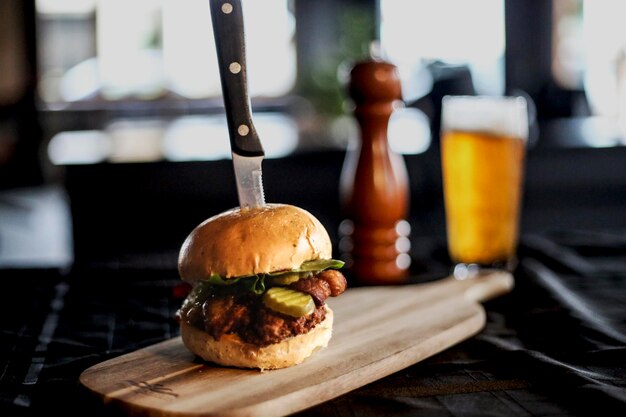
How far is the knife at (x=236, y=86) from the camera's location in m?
1.29

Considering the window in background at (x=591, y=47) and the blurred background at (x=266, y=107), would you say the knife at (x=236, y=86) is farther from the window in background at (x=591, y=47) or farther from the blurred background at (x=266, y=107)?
the window in background at (x=591, y=47)

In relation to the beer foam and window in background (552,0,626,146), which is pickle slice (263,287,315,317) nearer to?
the beer foam

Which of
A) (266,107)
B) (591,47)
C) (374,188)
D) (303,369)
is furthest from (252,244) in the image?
(266,107)

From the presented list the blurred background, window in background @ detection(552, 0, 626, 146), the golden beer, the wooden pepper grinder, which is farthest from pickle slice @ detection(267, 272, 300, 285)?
window in background @ detection(552, 0, 626, 146)

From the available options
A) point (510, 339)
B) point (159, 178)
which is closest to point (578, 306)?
point (510, 339)

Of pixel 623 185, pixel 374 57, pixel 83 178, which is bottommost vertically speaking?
pixel 623 185

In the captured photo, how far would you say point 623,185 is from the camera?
11.7 ft

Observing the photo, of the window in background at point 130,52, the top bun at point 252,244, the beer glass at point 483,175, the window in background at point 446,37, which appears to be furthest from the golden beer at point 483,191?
the window in background at point 130,52

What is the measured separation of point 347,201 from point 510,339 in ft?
2.06

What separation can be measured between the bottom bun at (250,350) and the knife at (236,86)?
0.92 feet

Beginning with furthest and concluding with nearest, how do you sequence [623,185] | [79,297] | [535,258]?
[623,185], [535,258], [79,297]

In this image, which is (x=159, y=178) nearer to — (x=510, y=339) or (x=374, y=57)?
(x=374, y=57)

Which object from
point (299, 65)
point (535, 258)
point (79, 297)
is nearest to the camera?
point (79, 297)

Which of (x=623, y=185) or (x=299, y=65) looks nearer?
(x=623, y=185)
